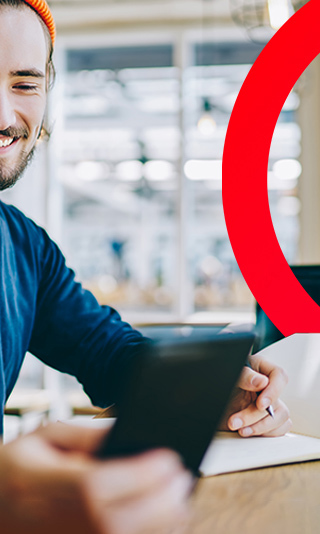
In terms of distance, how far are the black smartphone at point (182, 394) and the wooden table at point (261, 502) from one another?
0.26 metres

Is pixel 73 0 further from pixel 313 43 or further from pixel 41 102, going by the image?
pixel 313 43

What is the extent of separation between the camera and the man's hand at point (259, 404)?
3.52ft

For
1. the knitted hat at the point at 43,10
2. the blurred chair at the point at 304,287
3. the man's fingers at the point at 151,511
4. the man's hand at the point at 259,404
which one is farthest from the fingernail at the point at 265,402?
the knitted hat at the point at 43,10

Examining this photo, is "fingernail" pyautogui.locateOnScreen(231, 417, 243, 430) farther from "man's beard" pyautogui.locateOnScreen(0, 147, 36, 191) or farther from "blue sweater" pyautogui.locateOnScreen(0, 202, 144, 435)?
"man's beard" pyautogui.locateOnScreen(0, 147, 36, 191)

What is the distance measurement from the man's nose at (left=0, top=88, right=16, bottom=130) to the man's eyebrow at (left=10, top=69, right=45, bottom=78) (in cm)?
5

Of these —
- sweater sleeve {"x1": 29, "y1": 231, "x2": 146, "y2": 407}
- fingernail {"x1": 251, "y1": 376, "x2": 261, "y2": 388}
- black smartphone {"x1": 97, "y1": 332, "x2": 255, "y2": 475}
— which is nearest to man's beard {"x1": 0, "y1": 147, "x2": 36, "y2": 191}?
sweater sleeve {"x1": 29, "y1": 231, "x2": 146, "y2": 407}

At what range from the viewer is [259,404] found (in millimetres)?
1073

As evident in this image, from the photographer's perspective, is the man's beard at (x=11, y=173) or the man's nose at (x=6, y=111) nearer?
the man's nose at (x=6, y=111)

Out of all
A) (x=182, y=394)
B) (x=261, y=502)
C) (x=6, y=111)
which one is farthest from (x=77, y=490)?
(x=6, y=111)

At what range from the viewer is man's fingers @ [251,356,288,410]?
1.07 metres

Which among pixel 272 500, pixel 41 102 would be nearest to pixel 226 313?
pixel 41 102

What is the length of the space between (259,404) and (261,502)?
0.28 meters

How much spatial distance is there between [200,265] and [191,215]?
440 millimetres

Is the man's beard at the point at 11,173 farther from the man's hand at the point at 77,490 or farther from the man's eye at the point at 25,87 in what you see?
the man's hand at the point at 77,490
